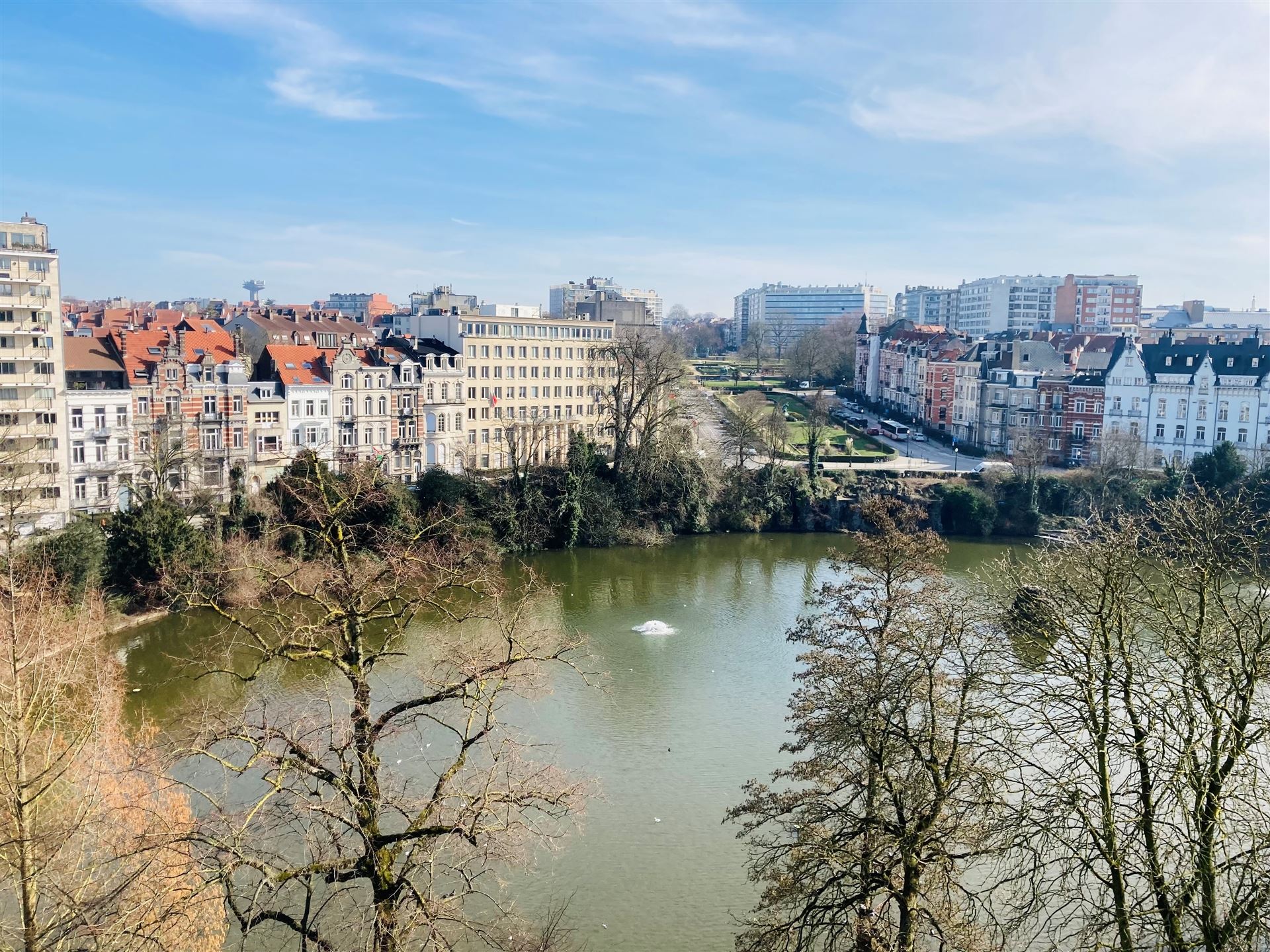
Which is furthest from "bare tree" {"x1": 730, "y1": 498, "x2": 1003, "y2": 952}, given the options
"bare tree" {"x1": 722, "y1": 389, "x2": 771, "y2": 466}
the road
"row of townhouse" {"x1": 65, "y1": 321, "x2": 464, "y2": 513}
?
the road

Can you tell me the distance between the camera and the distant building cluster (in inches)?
1300

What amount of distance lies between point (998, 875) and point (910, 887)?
511 cm

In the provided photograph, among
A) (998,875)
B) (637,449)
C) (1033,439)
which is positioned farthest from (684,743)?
(1033,439)

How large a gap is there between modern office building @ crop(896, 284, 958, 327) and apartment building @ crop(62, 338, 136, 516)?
106 meters

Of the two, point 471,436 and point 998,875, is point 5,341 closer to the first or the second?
point 471,436

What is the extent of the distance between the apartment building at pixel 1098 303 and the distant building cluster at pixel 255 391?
74.0 meters

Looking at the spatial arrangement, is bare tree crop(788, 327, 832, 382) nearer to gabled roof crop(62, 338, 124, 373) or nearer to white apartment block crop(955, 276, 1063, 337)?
white apartment block crop(955, 276, 1063, 337)

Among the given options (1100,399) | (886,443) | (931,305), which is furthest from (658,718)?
(931,305)

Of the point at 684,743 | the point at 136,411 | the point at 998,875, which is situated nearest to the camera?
the point at 998,875

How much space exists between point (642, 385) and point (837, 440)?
1620cm

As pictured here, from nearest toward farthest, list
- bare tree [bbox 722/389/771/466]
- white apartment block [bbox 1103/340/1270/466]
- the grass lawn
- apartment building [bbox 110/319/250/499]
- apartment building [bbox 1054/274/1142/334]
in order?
apartment building [bbox 110/319/250/499]
white apartment block [bbox 1103/340/1270/466]
bare tree [bbox 722/389/771/466]
the grass lawn
apartment building [bbox 1054/274/1142/334]

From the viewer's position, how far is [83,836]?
1161cm

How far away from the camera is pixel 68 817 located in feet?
41.0

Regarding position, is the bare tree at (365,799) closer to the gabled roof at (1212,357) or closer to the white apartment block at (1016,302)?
the gabled roof at (1212,357)
